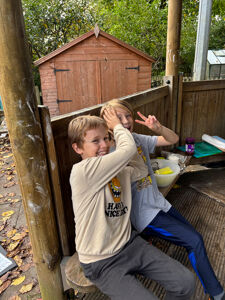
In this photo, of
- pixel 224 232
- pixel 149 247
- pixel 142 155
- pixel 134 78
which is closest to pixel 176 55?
pixel 142 155

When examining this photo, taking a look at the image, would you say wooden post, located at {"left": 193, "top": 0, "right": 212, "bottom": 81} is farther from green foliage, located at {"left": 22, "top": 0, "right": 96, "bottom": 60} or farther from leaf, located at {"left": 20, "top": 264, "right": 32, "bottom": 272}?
green foliage, located at {"left": 22, "top": 0, "right": 96, "bottom": 60}

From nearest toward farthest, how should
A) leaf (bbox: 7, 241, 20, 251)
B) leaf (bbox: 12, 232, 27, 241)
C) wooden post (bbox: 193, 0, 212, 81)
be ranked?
1. leaf (bbox: 7, 241, 20, 251)
2. leaf (bbox: 12, 232, 27, 241)
3. wooden post (bbox: 193, 0, 212, 81)

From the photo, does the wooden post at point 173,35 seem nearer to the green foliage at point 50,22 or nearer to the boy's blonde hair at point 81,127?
the boy's blonde hair at point 81,127

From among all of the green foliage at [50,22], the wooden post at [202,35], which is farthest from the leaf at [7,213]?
the green foliage at [50,22]

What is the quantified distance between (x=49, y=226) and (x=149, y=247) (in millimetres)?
685

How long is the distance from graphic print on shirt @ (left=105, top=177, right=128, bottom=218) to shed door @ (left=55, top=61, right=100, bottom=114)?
286 inches

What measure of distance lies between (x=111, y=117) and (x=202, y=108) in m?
2.94

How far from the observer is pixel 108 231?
4.73ft

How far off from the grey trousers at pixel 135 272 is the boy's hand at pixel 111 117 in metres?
0.83

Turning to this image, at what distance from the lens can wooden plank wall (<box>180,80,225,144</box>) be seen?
404cm

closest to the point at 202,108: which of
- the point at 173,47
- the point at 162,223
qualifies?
the point at 173,47

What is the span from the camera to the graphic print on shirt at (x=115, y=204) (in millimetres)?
1484

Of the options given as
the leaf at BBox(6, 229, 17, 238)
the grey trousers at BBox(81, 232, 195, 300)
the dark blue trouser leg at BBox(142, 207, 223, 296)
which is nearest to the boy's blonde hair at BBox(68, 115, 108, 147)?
the grey trousers at BBox(81, 232, 195, 300)

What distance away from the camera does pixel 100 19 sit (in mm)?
15227
